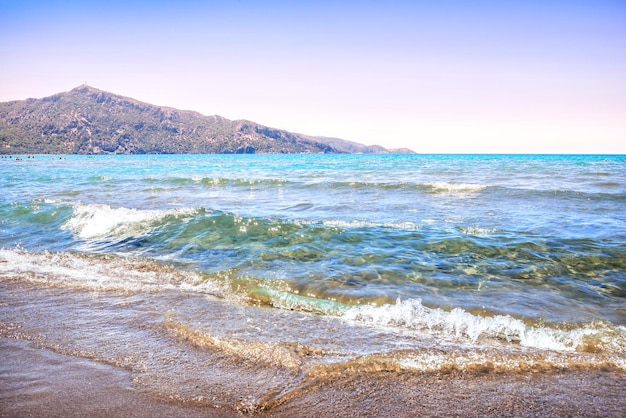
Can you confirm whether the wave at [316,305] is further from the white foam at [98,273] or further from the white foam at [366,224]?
the white foam at [366,224]

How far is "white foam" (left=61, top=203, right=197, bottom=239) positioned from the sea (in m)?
0.08

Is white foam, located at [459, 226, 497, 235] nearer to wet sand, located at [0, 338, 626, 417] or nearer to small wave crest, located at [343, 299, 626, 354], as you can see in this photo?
small wave crest, located at [343, 299, 626, 354]

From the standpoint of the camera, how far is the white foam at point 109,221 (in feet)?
33.6

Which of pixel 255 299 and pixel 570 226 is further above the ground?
pixel 570 226

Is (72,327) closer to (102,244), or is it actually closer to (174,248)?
(174,248)

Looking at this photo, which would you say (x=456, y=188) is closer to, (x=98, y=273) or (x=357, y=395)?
(x=98, y=273)

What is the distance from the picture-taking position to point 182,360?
3.45 metres

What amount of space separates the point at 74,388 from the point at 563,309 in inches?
233

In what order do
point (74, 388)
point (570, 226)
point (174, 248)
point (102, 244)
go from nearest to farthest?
point (74, 388) < point (174, 248) < point (102, 244) < point (570, 226)

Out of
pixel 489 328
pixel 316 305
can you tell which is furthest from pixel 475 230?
pixel 316 305

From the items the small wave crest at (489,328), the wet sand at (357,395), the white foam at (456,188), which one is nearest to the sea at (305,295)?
the small wave crest at (489,328)

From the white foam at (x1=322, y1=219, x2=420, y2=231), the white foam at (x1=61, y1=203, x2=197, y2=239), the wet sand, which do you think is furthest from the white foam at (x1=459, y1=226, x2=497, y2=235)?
the white foam at (x1=61, y1=203, x2=197, y2=239)

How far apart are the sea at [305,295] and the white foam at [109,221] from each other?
0.08 m

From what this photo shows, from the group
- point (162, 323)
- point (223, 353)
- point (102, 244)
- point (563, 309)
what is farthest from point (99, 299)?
point (563, 309)
